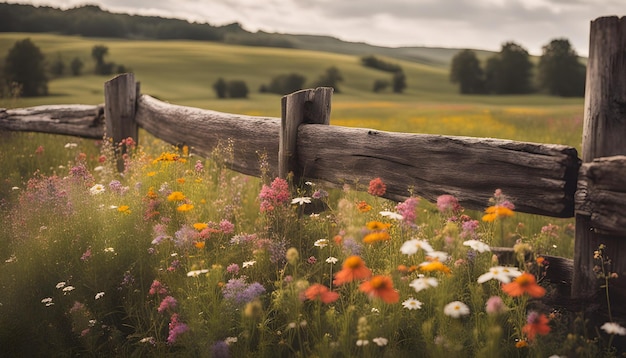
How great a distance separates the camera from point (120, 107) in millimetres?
7984

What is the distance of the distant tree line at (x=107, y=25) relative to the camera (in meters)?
85.9

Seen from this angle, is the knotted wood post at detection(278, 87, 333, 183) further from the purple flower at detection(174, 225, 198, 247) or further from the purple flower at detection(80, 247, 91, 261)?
the purple flower at detection(80, 247, 91, 261)

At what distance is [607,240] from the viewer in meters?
3.27

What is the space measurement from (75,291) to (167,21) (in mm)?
118792

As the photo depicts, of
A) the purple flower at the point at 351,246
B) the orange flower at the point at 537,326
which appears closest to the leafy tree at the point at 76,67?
the purple flower at the point at 351,246

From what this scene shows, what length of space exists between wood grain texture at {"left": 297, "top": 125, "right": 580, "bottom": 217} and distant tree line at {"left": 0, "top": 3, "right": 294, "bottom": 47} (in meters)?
81.4

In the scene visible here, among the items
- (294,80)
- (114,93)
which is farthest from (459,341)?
(294,80)

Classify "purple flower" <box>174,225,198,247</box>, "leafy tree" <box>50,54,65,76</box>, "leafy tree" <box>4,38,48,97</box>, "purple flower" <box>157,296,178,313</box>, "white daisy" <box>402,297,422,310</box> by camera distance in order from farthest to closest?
"leafy tree" <box>50,54,65,76</box> → "leafy tree" <box>4,38,48,97</box> → "purple flower" <box>174,225,198,247</box> → "purple flower" <box>157,296,178,313</box> → "white daisy" <box>402,297,422,310</box>

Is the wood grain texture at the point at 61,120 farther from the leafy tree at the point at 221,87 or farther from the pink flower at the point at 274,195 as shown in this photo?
the leafy tree at the point at 221,87

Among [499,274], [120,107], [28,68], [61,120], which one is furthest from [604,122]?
[28,68]

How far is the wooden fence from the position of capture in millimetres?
3242

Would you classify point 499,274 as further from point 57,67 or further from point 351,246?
point 57,67

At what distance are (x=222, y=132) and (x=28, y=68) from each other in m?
42.7

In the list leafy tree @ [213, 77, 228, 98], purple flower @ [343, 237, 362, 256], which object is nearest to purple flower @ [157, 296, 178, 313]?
purple flower @ [343, 237, 362, 256]
